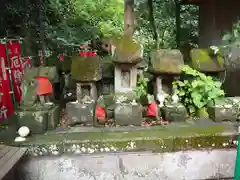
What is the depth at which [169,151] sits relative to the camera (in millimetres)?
3209

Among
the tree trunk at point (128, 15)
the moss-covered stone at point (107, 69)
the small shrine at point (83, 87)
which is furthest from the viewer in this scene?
the tree trunk at point (128, 15)

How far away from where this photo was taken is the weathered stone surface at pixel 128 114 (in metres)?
3.44

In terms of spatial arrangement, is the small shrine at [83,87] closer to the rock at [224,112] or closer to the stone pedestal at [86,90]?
the stone pedestal at [86,90]

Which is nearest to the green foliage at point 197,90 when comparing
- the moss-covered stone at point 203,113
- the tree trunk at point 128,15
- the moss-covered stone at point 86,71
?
the moss-covered stone at point 203,113

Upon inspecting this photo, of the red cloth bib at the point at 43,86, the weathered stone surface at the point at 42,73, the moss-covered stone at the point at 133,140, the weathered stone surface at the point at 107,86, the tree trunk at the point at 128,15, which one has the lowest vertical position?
the moss-covered stone at the point at 133,140

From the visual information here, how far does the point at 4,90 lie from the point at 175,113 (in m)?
3.24

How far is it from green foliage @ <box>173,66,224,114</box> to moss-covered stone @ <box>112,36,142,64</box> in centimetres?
68

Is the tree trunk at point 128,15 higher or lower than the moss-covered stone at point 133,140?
higher

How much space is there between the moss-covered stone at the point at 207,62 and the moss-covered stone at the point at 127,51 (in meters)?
0.91

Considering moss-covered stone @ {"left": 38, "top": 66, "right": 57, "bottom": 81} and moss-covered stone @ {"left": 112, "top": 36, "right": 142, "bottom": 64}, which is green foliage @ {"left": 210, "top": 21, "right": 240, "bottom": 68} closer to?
moss-covered stone @ {"left": 112, "top": 36, "right": 142, "bottom": 64}

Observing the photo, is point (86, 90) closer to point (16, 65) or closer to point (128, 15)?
point (128, 15)

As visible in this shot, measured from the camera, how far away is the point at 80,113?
11.5 feet

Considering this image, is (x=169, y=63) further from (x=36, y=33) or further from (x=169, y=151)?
(x=36, y=33)

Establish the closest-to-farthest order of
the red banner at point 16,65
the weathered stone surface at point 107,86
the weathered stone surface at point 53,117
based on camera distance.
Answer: the weathered stone surface at point 53,117, the weathered stone surface at point 107,86, the red banner at point 16,65
